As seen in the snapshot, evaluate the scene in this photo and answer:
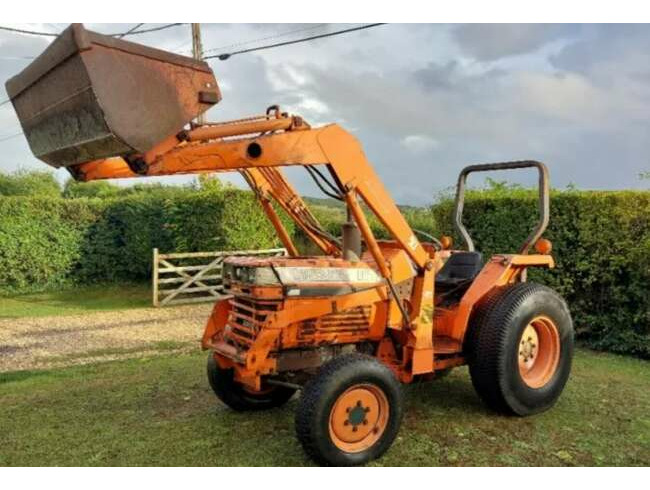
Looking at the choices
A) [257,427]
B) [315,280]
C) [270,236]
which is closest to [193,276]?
[270,236]

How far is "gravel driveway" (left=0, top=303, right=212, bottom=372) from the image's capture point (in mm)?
9203

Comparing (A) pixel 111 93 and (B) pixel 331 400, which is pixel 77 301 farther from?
(A) pixel 111 93

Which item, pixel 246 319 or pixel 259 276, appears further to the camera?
pixel 246 319

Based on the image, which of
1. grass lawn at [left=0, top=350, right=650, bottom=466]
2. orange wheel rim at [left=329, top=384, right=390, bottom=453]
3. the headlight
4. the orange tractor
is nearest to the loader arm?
the orange tractor

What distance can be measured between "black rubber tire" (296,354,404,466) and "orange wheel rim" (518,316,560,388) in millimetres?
1603

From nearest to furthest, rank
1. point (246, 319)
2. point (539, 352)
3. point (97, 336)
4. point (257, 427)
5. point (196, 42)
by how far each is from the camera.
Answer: point (246, 319)
point (257, 427)
point (539, 352)
point (97, 336)
point (196, 42)

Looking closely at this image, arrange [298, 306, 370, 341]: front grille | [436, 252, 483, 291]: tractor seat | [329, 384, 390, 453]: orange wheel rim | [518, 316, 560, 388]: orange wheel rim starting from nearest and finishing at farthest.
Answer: [329, 384, 390, 453]: orange wheel rim
[298, 306, 370, 341]: front grille
[518, 316, 560, 388]: orange wheel rim
[436, 252, 483, 291]: tractor seat

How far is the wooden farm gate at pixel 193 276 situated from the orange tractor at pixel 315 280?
898cm

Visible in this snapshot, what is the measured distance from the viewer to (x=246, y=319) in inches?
199

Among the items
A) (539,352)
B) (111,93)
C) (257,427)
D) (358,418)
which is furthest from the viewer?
(539,352)

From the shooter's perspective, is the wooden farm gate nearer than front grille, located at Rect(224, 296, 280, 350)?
No

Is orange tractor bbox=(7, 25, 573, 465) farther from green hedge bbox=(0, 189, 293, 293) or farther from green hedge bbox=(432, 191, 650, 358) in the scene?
green hedge bbox=(0, 189, 293, 293)

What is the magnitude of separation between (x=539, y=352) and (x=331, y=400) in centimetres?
233

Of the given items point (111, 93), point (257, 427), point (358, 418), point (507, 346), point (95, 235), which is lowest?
point (257, 427)
